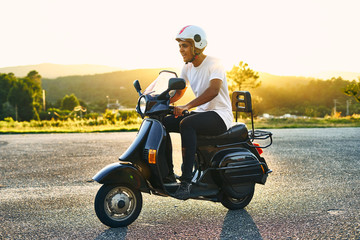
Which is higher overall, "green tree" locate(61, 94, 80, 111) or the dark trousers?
the dark trousers

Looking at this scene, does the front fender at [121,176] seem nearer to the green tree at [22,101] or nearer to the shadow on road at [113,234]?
the shadow on road at [113,234]

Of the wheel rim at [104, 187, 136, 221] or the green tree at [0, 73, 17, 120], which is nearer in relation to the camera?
the wheel rim at [104, 187, 136, 221]

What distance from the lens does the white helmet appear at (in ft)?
13.3

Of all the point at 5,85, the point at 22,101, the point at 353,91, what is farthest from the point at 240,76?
the point at 5,85

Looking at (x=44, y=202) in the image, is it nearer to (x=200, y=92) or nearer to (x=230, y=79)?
(x=200, y=92)

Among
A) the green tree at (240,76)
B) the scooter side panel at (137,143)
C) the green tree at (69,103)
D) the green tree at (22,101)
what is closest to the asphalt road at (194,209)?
the scooter side panel at (137,143)

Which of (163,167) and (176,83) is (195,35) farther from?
(163,167)

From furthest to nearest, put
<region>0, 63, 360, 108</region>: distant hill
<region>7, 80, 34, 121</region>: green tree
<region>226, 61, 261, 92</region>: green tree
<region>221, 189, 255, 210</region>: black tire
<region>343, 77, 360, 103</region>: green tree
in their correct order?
<region>0, 63, 360, 108</region>: distant hill, <region>7, 80, 34, 121</region>: green tree, <region>226, 61, 261, 92</region>: green tree, <region>343, 77, 360, 103</region>: green tree, <region>221, 189, 255, 210</region>: black tire

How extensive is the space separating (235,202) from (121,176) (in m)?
1.47

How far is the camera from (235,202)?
14.7ft

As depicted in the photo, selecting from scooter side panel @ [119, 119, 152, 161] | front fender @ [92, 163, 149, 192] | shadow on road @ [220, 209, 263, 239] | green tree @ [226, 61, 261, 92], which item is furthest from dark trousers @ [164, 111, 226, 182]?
green tree @ [226, 61, 261, 92]

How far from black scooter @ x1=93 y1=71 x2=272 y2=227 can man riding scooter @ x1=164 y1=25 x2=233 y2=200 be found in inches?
5.8

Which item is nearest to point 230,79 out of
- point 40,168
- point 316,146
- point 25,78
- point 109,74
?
point 316,146

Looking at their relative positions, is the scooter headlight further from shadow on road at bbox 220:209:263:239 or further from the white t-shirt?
shadow on road at bbox 220:209:263:239
